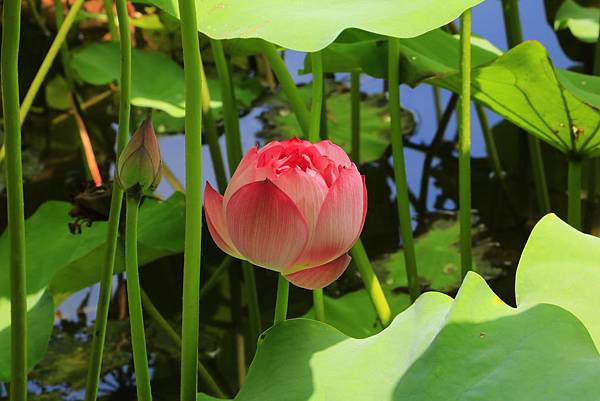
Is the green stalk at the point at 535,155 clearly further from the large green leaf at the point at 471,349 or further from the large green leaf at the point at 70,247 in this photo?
the large green leaf at the point at 471,349

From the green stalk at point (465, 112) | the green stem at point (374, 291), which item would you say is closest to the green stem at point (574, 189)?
the green stalk at point (465, 112)

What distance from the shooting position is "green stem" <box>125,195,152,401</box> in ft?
1.61

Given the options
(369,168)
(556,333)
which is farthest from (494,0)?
(556,333)

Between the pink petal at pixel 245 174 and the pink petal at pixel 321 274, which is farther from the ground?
the pink petal at pixel 245 174

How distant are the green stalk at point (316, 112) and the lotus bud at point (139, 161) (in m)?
0.19

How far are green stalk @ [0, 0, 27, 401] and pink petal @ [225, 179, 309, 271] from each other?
12 centimetres

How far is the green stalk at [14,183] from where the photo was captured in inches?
17.6

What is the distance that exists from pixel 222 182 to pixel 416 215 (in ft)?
1.15

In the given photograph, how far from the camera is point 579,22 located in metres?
1.42

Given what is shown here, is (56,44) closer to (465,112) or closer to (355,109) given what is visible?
(465,112)

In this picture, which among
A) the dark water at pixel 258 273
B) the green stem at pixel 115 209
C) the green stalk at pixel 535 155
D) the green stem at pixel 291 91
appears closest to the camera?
the green stem at pixel 115 209

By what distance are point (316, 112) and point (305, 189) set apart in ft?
0.62

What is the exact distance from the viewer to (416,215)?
4.71ft

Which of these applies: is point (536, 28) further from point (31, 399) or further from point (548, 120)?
point (31, 399)
